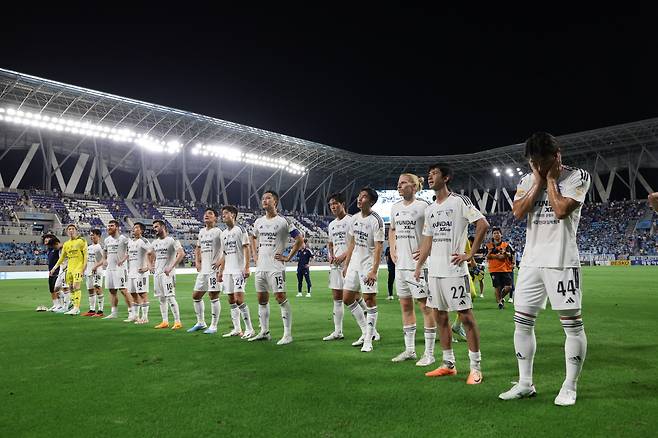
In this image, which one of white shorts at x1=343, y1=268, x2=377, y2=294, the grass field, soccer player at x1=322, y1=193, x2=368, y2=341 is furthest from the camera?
soccer player at x1=322, y1=193, x2=368, y2=341

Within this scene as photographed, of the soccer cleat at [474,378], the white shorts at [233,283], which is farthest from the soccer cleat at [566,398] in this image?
the white shorts at [233,283]

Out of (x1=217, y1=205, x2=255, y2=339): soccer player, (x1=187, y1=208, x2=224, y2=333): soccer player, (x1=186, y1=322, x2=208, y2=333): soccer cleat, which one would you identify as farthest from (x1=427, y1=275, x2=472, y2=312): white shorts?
(x1=186, y1=322, x2=208, y2=333): soccer cleat

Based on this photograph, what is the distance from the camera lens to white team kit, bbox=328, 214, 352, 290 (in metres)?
8.78

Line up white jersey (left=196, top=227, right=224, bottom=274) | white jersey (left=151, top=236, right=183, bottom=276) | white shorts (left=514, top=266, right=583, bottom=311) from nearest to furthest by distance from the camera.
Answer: white shorts (left=514, top=266, right=583, bottom=311)
white jersey (left=196, top=227, right=224, bottom=274)
white jersey (left=151, top=236, right=183, bottom=276)

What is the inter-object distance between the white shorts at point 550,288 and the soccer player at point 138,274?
351 inches

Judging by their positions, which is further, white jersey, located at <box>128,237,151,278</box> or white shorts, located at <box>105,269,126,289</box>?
white shorts, located at <box>105,269,126,289</box>

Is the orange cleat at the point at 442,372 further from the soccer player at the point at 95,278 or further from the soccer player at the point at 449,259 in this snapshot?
the soccer player at the point at 95,278

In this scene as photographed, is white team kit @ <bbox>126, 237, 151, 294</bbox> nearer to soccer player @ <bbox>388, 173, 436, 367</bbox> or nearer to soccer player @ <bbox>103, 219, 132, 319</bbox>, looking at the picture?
soccer player @ <bbox>103, 219, 132, 319</bbox>

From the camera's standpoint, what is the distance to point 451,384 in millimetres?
5348

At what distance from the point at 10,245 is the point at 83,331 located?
32842mm

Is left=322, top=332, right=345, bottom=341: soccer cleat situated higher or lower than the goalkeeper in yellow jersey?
lower

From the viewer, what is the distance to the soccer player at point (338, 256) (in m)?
8.69

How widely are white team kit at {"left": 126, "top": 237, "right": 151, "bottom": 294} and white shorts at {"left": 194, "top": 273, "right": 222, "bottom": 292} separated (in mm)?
2148

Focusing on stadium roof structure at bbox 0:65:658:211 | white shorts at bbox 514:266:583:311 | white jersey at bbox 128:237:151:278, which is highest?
stadium roof structure at bbox 0:65:658:211
